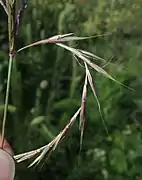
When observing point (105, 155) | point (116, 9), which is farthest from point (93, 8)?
point (105, 155)

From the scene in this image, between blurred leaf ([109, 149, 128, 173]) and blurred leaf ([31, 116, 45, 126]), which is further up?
blurred leaf ([31, 116, 45, 126])

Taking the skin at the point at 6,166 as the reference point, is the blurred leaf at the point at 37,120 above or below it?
above

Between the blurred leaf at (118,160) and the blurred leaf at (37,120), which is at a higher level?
the blurred leaf at (37,120)

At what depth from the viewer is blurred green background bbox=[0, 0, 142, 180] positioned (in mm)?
512

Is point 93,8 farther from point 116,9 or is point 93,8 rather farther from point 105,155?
point 105,155

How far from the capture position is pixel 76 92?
20.2 inches

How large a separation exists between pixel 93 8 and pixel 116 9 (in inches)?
0.7

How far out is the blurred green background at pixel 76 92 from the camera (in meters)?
0.51

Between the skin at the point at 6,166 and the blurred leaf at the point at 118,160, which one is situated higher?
the skin at the point at 6,166

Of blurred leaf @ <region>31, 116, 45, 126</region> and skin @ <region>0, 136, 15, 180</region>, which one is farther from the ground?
blurred leaf @ <region>31, 116, 45, 126</region>

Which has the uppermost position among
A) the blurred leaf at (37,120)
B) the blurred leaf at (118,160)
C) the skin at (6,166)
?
the blurred leaf at (37,120)

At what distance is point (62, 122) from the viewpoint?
1.68ft

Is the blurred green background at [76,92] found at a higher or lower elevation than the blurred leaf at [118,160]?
higher

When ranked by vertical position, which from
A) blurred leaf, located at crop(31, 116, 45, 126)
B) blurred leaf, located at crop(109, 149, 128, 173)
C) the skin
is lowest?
blurred leaf, located at crop(109, 149, 128, 173)
